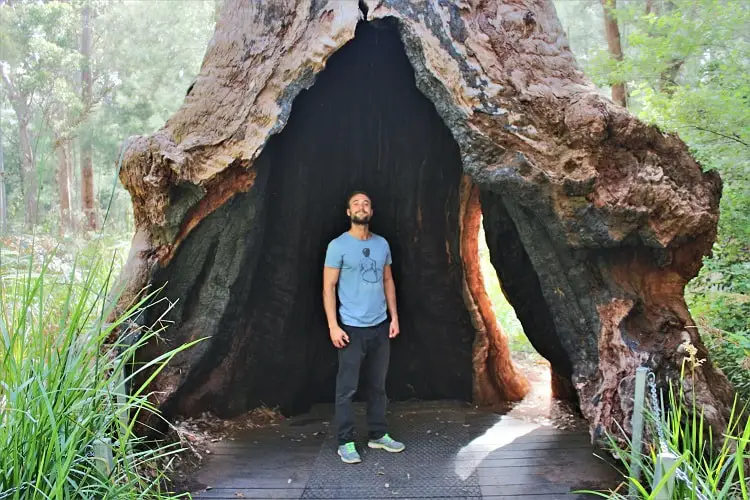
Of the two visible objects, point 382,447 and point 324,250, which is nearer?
point 382,447

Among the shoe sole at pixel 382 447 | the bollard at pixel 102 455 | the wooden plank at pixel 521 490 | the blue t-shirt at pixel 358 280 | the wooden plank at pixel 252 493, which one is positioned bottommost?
the wooden plank at pixel 521 490

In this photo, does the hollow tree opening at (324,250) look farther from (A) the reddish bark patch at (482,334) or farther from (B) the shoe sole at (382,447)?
(B) the shoe sole at (382,447)

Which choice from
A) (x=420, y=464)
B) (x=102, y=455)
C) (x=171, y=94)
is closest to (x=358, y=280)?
(x=420, y=464)

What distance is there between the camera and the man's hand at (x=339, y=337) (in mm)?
3725

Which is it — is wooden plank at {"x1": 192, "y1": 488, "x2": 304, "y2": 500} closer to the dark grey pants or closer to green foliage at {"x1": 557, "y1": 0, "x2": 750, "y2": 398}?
the dark grey pants

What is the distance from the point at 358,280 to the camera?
384cm

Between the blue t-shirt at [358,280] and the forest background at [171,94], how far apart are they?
131 centimetres

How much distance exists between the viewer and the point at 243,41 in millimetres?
3594

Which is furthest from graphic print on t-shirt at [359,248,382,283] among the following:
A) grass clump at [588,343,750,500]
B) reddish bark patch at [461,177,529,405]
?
grass clump at [588,343,750,500]

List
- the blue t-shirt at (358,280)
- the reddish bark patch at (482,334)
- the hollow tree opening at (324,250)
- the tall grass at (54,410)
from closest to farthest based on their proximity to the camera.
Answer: the tall grass at (54,410) → the blue t-shirt at (358,280) → the hollow tree opening at (324,250) → the reddish bark patch at (482,334)

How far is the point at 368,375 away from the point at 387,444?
1.50ft

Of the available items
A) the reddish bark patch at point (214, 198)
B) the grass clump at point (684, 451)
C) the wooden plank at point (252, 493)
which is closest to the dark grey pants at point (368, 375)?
the wooden plank at point (252, 493)

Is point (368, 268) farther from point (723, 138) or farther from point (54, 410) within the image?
point (723, 138)

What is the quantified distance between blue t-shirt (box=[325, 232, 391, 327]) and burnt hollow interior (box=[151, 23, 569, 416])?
600mm
